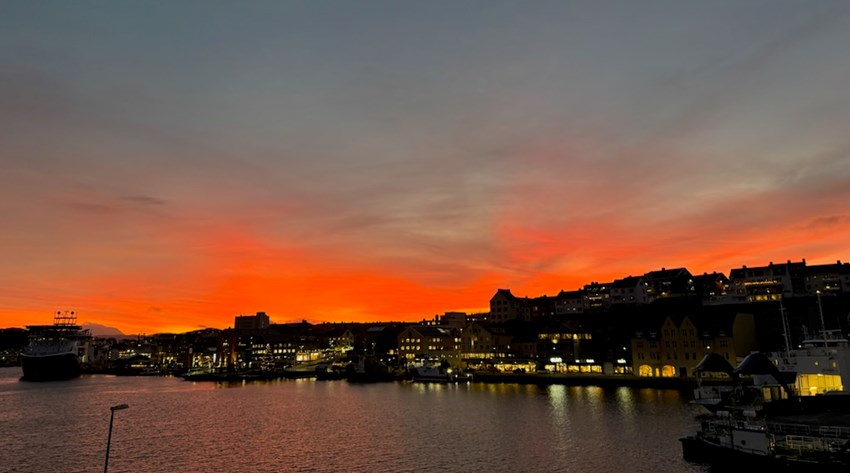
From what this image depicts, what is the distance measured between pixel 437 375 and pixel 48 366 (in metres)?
130

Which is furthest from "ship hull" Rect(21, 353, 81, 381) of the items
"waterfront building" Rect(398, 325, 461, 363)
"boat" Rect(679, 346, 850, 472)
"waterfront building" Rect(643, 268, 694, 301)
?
"boat" Rect(679, 346, 850, 472)

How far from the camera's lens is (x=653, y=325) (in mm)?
114562

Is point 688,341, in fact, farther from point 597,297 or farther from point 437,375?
point 597,297

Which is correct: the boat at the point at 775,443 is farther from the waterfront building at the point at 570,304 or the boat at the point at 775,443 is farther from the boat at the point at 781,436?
the waterfront building at the point at 570,304

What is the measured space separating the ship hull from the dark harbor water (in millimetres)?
86525

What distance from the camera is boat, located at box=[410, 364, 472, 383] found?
137m

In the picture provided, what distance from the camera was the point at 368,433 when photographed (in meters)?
62.0

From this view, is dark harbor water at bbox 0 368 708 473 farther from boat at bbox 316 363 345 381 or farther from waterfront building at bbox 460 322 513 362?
boat at bbox 316 363 345 381

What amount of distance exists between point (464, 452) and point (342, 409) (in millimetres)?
40600

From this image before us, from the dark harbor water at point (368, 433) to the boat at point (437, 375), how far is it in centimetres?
3509

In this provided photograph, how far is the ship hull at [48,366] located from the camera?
570 ft

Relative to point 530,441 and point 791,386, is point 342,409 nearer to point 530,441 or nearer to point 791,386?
point 530,441

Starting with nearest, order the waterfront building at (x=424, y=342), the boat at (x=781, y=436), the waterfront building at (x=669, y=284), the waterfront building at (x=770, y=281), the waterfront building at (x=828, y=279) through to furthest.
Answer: the boat at (x=781, y=436) → the waterfront building at (x=828, y=279) → the waterfront building at (x=770, y=281) → the waterfront building at (x=669, y=284) → the waterfront building at (x=424, y=342)

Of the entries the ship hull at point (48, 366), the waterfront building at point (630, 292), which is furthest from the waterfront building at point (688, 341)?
the ship hull at point (48, 366)
